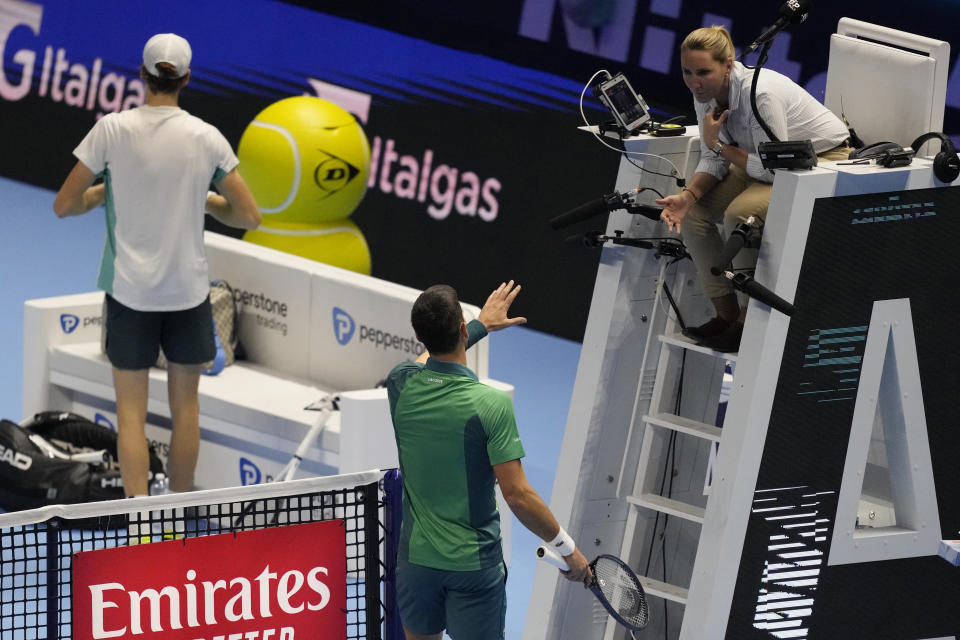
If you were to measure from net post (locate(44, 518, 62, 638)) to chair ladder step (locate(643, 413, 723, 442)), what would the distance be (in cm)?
195

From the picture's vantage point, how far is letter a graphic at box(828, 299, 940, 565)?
4887 mm

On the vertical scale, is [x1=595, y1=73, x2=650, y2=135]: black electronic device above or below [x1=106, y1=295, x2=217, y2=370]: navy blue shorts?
above

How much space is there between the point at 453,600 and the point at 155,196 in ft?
8.67

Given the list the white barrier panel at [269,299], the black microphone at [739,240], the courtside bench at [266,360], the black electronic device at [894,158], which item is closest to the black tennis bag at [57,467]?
the courtside bench at [266,360]

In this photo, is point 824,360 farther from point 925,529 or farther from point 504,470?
point 504,470

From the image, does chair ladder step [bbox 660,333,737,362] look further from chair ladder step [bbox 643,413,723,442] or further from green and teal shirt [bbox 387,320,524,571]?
green and teal shirt [bbox 387,320,524,571]

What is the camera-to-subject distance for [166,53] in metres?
6.27

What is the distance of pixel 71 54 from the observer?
12.8 meters

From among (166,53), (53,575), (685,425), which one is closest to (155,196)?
(166,53)

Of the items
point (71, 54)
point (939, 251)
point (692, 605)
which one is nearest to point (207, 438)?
point (692, 605)

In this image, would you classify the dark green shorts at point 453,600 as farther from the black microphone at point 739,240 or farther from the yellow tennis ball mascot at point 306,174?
the yellow tennis ball mascot at point 306,174

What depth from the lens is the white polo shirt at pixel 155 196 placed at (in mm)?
6383

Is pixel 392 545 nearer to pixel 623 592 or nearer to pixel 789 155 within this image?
pixel 623 592

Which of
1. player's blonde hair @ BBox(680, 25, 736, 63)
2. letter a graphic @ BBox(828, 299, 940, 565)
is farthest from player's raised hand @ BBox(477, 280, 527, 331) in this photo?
letter a graphic @ BBox(828, 299, 940, 565)
